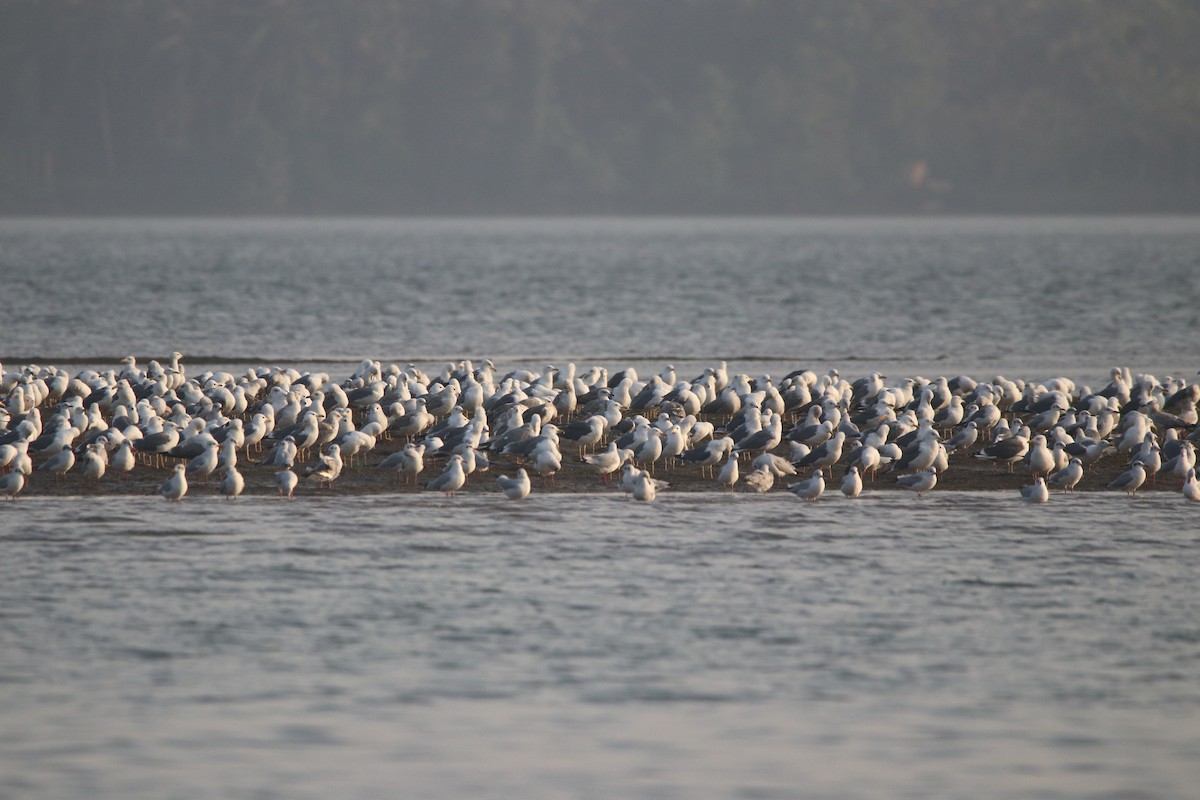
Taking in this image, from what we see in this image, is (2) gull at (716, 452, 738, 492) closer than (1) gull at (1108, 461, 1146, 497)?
No

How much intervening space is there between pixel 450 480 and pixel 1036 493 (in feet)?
22.8

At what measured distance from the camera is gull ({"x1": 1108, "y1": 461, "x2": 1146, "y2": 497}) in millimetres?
22531

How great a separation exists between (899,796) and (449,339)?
3947cm

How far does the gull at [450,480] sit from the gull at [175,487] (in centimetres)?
290

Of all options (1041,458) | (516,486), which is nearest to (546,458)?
(516,486)

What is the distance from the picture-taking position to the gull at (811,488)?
22.1 m

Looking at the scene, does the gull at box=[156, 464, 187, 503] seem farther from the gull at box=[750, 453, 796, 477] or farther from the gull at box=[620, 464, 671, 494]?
the gull at box=[750, 453, 796, 477]

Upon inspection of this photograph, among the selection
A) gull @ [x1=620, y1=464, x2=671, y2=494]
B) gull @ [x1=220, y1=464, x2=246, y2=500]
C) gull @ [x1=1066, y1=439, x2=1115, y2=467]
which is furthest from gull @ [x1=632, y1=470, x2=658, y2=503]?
gull @ [x1=1066, y1=439, x2=1115, y2=467]

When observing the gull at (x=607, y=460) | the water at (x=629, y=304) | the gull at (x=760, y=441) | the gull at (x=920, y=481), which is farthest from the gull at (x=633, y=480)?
the water at (x=629, y=304)

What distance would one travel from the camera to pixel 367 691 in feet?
47.2

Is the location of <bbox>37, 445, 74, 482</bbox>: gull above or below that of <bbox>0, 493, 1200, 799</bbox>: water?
above

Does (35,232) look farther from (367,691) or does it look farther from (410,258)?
(367,691)

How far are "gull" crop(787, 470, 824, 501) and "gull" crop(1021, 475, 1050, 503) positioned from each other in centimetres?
241

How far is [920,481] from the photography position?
2261 centimetres
